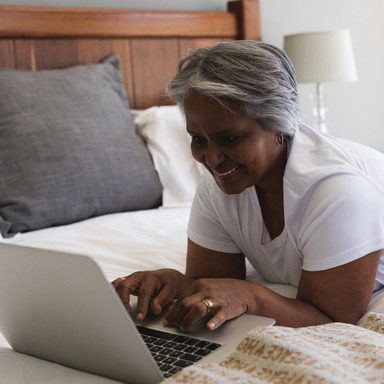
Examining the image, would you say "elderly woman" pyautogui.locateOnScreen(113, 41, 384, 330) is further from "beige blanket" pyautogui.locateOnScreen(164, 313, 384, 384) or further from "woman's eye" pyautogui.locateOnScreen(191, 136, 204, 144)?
"beige blanket" pyautogui.locateOnScreen(164, 313, 384, 384)

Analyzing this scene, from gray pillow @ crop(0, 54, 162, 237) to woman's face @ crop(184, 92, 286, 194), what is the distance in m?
0.86

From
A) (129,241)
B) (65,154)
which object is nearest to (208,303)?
(129,241)

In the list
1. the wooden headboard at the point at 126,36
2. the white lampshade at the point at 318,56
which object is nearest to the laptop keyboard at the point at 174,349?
the wooden headboard at the point at 126,36

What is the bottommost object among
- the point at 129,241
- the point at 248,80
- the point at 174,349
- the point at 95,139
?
the point at 129,241

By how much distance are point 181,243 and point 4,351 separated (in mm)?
818

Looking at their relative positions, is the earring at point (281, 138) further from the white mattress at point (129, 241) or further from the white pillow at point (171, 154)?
the white pillow at point (171, 154)

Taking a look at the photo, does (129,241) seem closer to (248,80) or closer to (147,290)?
(147,290)

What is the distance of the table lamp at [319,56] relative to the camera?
9.45 ft

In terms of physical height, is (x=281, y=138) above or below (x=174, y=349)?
above

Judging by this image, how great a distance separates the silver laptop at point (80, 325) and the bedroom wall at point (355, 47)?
8.15ft

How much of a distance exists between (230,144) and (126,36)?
1.56 m

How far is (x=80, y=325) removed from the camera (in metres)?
0.82

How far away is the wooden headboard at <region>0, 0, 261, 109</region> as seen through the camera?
7.69 feet

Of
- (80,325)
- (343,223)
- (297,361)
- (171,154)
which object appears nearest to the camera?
(297,361)
